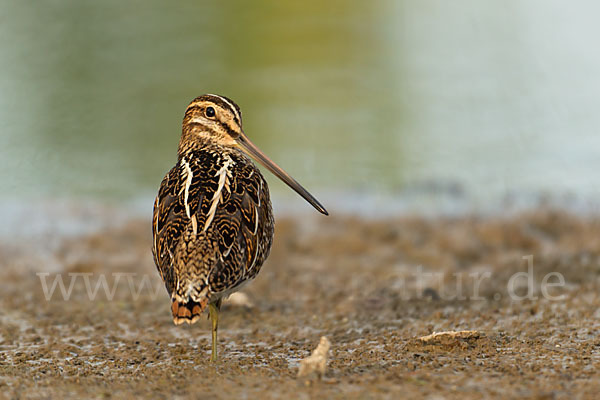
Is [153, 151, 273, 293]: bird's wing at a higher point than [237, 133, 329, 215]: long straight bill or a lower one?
lower

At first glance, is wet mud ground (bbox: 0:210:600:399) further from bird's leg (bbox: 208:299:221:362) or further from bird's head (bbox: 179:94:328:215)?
bird's head (bbox: 179:94:328:215)

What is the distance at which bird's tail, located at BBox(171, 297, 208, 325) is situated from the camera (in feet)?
12.7

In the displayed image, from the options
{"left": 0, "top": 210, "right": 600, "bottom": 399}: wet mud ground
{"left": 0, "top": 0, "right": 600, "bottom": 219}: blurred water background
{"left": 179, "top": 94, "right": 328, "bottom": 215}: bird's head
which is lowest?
{"left": 0, "top": 210, "right": 600, "bottom": 399}: wet mud ground

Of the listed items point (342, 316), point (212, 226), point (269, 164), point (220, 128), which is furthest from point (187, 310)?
point (342, 316)

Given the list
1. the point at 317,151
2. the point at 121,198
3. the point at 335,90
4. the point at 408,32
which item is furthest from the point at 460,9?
the point at 121,198

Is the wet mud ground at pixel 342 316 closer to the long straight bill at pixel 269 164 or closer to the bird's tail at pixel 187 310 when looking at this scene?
the bird's tail at pixel 187 310

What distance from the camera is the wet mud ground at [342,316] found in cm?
386

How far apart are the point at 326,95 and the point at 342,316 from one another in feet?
27.5

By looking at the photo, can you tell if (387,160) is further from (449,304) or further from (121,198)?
(449,304)

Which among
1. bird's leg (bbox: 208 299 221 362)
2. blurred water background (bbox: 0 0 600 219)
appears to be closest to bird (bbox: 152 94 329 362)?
bird's leg (bbox: 208 299 221 362)

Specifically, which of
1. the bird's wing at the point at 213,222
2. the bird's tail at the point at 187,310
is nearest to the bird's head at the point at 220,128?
the bird's wing at the point at 213,222

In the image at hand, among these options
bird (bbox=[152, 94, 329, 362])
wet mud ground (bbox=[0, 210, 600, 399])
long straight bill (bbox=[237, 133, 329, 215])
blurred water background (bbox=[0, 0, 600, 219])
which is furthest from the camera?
blurred water background (bbox=[0, 0, 600, 219])

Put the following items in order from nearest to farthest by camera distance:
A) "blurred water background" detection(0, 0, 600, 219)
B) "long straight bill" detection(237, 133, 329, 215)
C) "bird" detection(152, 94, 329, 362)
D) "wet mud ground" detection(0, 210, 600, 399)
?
"wet mud ground" detection(0, 210, 600, 399) < "bird" detection(152, 94, 329, 362) < "long straight bill" detection(237, 133, 329, 215) < "blurred water background" detection(0, 0, 600, 219)

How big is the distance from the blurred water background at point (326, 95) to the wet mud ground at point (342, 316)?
1.27m
